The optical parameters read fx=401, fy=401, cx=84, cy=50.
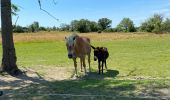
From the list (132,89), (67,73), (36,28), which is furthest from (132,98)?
(36,28)

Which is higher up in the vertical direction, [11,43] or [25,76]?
[11,43]

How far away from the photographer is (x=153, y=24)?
4473 inches

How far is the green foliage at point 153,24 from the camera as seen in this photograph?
11025cm

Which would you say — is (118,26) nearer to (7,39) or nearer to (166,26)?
(166,26)

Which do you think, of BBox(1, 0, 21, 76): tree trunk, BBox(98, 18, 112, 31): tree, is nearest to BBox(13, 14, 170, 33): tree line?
BBox(98, 18, 112, 31): tree

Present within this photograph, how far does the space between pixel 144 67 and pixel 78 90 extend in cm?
707

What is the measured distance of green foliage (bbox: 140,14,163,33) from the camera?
11025 centimetres

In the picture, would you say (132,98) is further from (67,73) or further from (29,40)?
(29,40)

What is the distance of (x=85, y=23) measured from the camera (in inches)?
4208

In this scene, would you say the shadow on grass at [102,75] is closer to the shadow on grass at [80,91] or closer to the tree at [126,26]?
the shadow on grass at [80,91]

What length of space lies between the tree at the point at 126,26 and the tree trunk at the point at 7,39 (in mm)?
108048

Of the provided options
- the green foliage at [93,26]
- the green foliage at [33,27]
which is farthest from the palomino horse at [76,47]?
the green foliage at [93,26]

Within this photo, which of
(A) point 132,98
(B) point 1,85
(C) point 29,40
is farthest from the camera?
(C) point 29,40

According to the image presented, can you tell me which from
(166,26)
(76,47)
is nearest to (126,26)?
(166,26)
